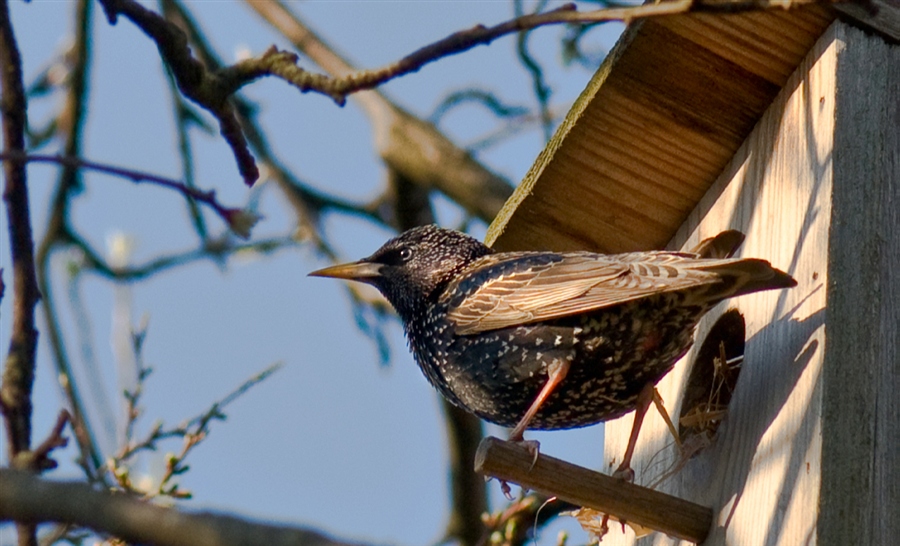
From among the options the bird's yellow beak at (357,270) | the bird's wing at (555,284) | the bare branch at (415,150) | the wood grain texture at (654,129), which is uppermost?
the bare branch at (415,150)

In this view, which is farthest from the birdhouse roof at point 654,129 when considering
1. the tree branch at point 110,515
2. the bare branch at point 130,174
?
the tree branch at point 110,515

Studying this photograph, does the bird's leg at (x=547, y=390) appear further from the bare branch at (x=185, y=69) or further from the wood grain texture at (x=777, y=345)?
the bare branch at (x=185, y=69)

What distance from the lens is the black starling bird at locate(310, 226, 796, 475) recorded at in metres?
3.00

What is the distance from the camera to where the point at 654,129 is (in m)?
3.54

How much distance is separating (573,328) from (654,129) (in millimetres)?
707

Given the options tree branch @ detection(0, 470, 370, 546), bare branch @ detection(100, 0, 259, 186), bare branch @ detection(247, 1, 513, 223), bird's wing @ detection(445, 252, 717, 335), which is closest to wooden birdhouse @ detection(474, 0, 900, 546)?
bird's wing @ detection(445, 252, 717, 335)

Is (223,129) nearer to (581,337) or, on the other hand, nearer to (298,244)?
(581,337)

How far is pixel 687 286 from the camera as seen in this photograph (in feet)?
9.55

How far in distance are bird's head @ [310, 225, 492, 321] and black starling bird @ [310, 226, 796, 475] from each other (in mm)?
218

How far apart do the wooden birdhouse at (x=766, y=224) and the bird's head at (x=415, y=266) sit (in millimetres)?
189

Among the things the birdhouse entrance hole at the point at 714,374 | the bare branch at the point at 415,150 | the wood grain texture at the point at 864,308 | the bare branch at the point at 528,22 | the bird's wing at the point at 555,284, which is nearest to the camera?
the bare branch at the point at 528,22

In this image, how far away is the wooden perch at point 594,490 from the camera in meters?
2.78

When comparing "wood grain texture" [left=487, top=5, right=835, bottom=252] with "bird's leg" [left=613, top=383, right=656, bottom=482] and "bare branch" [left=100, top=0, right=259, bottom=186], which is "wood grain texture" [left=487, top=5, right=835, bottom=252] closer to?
"bird's leg" [left=613, top=383, right=656, bottom=482]

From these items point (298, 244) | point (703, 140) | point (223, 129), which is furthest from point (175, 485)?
point (298, 244)
